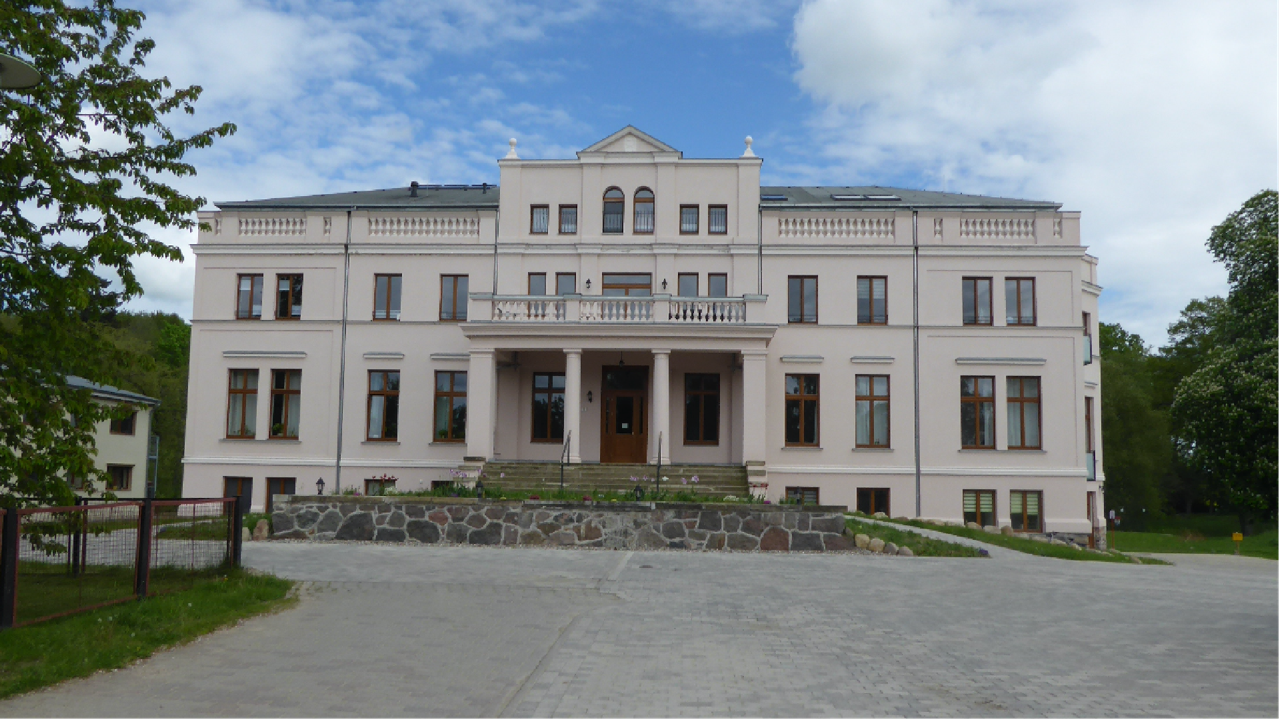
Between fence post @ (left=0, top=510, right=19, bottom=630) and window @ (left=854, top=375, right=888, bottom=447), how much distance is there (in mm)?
23197

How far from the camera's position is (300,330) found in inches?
1153

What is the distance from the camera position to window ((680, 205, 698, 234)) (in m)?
29.3

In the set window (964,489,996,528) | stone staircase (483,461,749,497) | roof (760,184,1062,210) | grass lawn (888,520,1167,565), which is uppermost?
roof (760,184,1062,210)

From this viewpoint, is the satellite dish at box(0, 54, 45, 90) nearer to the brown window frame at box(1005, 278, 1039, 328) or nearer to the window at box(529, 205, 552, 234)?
the window at box(529, 205, 552, 234)

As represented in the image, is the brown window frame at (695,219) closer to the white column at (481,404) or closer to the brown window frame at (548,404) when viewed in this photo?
the brown window frame at (548,404)

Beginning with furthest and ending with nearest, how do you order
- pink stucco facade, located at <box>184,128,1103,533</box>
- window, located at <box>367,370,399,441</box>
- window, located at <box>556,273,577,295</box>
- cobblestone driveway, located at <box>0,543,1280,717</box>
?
window, located at <box>556,273,577,295</box>, window, located at <box>367,370,399,441</box>, pink stucco facade, located at <box>184,128,1103,533</box>, cobblestone driveway, located at <box>0,543,1280,717</box>

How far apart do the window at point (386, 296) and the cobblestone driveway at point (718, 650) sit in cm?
1588

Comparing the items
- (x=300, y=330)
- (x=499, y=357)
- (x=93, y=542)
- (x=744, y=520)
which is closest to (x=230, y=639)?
(x=93, y=542)

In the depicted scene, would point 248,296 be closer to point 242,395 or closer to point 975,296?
point 242,395

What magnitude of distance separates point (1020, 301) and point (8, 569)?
2693 cm

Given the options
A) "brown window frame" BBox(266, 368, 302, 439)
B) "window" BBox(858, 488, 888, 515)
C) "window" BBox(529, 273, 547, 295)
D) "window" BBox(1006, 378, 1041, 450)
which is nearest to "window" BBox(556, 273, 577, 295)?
"window" BBox(529, 273, 547, 295)

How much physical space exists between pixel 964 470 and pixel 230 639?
2323 centimetres

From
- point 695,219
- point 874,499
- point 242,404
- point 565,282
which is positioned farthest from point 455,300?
point 874,499

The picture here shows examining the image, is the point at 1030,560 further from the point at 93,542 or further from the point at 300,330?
the point at 300,330
